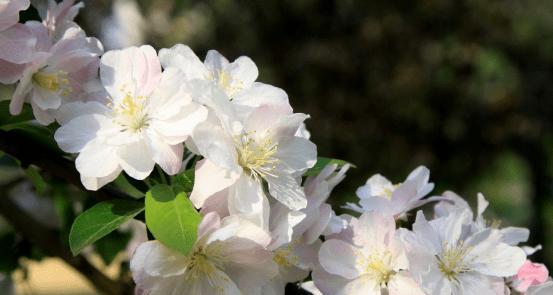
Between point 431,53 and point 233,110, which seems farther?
point 431,53

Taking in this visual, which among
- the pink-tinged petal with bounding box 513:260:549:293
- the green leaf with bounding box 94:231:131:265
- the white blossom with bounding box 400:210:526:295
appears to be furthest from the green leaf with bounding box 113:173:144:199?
the green leaf with bounding box 94:231:131:265

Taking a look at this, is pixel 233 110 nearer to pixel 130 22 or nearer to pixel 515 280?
pixel 515 280

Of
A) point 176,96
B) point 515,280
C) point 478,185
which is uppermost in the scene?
point 176,96

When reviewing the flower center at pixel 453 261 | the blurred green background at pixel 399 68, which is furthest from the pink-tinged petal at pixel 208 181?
the blurred green background at pixel 399 68

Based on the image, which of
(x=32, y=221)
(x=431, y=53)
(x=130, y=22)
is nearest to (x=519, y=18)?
(x=431, y=53)

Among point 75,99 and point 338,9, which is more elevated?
point 75,99

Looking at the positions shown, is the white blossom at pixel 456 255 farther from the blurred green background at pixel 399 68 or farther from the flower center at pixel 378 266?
the blurred green background at pixel 399 68
